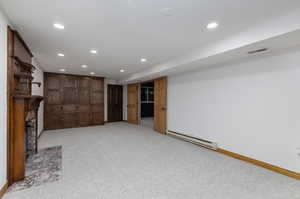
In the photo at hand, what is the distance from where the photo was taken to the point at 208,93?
398cm

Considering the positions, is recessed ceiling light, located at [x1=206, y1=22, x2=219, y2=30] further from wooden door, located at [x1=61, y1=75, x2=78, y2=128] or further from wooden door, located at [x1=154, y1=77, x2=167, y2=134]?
wooden door, located at [x1=61, y1=75, x2=78, y2=128]

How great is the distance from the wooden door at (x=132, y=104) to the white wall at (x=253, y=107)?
3469mm

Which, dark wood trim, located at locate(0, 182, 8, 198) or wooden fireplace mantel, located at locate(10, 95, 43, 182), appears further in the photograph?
wooden fireplace mantel, located at locate(10, 95, 43, 182)

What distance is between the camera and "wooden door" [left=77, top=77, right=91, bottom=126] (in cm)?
673

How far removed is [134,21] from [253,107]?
2.91m

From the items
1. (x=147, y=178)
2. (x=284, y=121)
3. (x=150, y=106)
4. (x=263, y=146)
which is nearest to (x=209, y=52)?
(x=284, y=121)

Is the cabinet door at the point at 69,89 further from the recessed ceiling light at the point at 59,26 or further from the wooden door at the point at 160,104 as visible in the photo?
the recessed ceiling light at the point at 59,26

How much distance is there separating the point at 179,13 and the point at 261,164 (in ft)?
10.4

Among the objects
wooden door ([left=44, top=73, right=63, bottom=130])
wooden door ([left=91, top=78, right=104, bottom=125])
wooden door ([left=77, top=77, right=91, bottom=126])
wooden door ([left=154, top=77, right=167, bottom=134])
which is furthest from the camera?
wooden door ([left=91, top=78, right=104, bottom=125])

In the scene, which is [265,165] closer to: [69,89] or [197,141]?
[197,141]

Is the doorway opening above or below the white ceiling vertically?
below

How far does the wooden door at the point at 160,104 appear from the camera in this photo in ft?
17.8

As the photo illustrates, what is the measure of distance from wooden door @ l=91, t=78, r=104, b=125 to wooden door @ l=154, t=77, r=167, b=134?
3.05 meters

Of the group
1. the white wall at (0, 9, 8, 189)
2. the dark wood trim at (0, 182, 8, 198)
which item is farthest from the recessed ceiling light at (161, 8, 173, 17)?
the dark wood trim at (0, 182, 8, 198)
